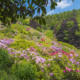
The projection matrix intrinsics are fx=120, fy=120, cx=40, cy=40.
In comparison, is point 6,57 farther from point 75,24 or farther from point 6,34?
point 75,24

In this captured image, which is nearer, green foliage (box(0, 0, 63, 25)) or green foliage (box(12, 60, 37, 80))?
green foliage (box(0, 0, 63, 25))

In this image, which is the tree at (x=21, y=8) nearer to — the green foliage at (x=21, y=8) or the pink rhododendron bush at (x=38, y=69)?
the green foliage at (x=21, y=8)

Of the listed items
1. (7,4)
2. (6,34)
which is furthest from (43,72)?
(6,34)

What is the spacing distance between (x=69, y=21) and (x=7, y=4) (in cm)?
4345

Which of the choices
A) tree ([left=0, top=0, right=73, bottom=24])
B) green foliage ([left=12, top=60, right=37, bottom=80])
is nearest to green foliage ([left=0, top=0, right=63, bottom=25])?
tree ([left=0, top=0, right=73, bottom=24])

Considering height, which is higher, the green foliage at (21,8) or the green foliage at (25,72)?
the green foliage at (21,8)

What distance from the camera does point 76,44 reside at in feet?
118

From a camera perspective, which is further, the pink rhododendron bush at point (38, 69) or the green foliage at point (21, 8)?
the pink rhododendron bush at point (38, 69)

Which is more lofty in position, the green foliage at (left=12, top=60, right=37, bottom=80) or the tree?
the tree

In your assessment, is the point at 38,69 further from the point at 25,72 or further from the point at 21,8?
the point at 21,8

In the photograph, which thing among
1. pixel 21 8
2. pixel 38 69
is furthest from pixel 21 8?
pixel 38 69

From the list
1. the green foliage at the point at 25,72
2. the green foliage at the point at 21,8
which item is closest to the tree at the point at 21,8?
the green foliage at the point at 21,8

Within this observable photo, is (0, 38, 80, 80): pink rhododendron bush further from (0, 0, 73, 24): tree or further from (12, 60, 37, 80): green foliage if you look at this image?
(0, 0, 73, 24): tree

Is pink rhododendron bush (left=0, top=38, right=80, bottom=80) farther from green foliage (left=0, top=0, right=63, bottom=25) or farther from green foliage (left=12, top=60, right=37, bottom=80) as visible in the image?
green foliage (left=0, top=0, right=63, bottom=25)
